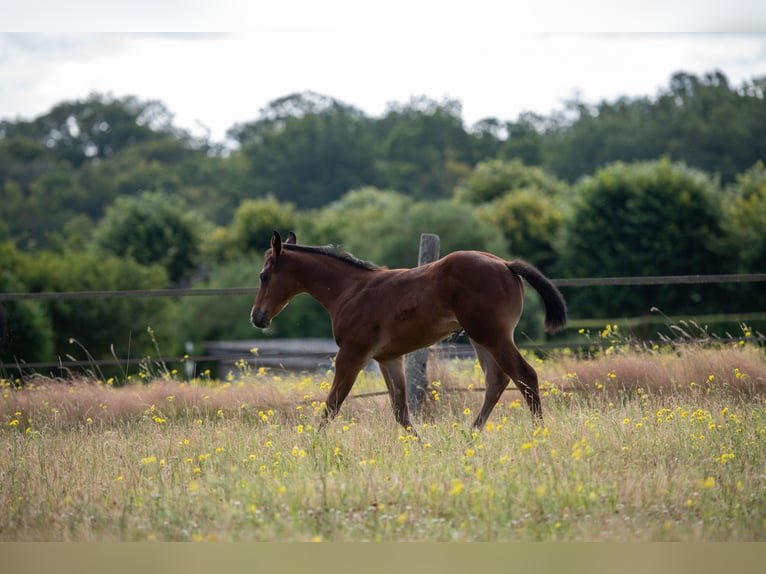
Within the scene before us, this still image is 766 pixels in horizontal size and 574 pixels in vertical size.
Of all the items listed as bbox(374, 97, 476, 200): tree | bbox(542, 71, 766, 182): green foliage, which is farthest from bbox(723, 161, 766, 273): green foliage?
bbox(374, 97, 476, 200): tree

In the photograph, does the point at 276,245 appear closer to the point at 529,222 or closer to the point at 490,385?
the point at 490,385

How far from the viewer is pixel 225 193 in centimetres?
7138

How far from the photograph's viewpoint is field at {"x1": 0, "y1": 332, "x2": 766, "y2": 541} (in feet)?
16.1

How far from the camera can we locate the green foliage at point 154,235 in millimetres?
47125

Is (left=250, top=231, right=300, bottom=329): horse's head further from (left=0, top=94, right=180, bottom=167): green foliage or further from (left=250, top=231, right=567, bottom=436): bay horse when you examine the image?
(left=0, top=94, right=180, bottom=167): green foliage

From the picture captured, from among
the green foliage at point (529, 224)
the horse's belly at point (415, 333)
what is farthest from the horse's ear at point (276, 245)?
the green foliage at point (529, 224)

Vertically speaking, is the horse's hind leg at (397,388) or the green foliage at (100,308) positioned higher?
the horse's hind leg at (397,388)

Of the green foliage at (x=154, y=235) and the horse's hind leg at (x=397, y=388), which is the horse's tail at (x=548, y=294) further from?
the green foliage at (x=154, y=235)

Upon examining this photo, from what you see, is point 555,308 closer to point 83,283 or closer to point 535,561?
point 535,561

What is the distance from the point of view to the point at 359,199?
55438 mm

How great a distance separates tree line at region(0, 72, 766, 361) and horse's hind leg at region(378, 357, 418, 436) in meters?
2.74

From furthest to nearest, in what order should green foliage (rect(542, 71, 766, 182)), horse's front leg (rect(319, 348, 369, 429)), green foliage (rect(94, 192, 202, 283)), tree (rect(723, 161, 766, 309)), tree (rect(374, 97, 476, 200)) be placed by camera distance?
1. tree (rect(374, 97, 476, 200))
2. green foliage (rect(542, 71, 766, 182))
3. green foliage (rect(94, 192, 202, 283))
4. tree (rect(723, 161, 766, 309))
5. horse's front leg (rect(319, 348, 369, 429))

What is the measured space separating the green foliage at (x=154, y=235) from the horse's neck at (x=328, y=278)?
40.3 m

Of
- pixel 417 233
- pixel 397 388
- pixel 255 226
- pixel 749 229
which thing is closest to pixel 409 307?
pixel 397 388
